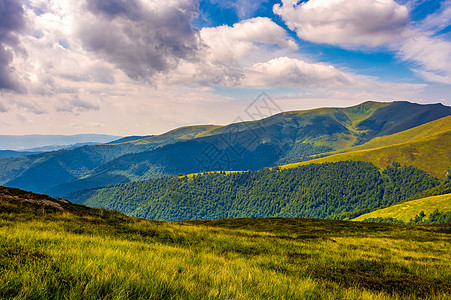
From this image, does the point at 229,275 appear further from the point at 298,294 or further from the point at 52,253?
the point at 52,253

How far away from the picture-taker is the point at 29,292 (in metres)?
2.74

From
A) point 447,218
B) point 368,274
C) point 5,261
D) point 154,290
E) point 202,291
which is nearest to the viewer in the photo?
point 154,290

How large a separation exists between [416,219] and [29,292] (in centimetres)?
20346

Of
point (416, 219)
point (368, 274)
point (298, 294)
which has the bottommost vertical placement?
point (416, 219)

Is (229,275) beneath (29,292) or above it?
beneath

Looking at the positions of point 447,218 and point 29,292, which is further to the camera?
point 447,218

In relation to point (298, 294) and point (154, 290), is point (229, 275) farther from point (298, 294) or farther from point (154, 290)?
point (154, 290)

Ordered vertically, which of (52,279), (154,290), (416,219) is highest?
(52,279)

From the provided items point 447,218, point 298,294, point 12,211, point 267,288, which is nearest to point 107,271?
point 267,288

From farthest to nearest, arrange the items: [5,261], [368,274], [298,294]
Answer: [368,274]
[298,294]
[5,261]

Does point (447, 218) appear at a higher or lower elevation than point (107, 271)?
lower

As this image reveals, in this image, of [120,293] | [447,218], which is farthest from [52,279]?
[447,218]

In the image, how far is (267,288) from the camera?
14.0 ft

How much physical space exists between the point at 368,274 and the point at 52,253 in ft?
30.6
